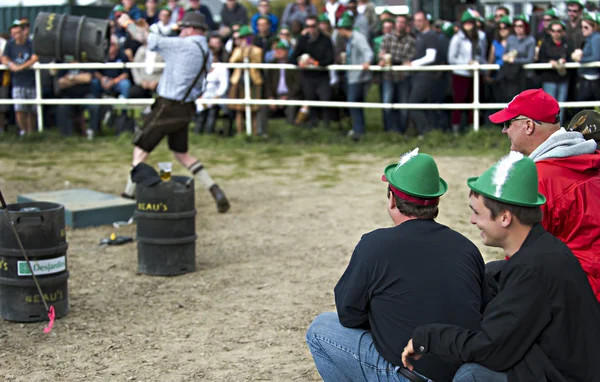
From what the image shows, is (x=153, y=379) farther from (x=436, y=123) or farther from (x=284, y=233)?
(x=436, y=123)

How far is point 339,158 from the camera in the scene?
13.5 m

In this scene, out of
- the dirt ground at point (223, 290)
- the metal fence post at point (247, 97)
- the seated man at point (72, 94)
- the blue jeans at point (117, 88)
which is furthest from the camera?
the seated man at point (72, 94)

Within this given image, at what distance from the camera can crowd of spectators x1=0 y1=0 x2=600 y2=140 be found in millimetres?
13453

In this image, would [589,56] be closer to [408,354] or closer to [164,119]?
[164,119]

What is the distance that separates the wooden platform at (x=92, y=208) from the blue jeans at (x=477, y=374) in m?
6.44

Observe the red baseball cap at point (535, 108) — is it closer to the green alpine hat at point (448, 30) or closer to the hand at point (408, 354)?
the hand at point (408, 354)

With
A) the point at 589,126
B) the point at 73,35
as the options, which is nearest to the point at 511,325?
the point at 589,126

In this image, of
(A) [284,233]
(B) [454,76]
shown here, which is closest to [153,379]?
(A) [284,233]

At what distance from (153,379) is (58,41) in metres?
5.77

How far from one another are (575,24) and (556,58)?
706 millimetres

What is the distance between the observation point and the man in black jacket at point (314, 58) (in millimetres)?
14828

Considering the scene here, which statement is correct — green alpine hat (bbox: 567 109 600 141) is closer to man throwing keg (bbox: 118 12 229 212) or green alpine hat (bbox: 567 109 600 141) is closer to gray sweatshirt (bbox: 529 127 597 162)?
gray sweatshirt (bbox: 529 127 597 162)

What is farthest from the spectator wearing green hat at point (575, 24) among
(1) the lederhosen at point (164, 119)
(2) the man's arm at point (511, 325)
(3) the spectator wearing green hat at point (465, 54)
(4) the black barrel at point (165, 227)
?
(2) the man's arm at point (511, 325)

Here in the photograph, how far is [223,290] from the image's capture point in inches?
277
